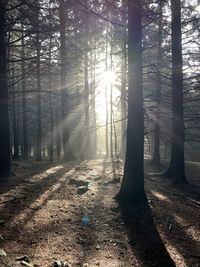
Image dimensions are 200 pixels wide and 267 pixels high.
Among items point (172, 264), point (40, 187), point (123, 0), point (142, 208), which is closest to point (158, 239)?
point (172, 264)

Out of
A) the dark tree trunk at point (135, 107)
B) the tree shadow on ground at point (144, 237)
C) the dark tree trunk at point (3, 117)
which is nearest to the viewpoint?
the tree shadow on ground at point (144, 237)

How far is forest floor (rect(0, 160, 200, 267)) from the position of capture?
631 centimetres

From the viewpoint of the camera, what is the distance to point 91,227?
312 inches

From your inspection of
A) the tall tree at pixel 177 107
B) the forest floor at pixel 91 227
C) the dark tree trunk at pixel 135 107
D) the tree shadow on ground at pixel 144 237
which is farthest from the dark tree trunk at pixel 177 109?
the tree shadow on ground at pixel 144 237

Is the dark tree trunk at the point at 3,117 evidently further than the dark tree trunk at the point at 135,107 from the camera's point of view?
Yes

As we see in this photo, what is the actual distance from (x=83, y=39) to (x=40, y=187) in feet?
47.6

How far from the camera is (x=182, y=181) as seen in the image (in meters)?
14.9

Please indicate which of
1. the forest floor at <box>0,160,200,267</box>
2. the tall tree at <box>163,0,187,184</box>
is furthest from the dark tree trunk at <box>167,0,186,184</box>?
the forest floor at <box>0,160,200,267</box>

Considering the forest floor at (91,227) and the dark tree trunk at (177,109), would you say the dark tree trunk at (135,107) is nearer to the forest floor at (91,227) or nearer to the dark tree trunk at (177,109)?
the forest floor at (91,227)

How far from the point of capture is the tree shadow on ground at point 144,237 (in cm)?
644

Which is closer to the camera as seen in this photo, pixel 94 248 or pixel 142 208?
pixel 94 248

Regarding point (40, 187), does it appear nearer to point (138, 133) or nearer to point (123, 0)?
point (138, 133)

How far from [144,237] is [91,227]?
4.06 ft

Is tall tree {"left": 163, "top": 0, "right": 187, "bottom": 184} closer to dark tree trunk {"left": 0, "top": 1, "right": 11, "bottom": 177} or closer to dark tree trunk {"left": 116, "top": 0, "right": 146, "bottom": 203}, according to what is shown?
dark tree trunk {"left": 116, "top": 0, "right": 146, "bottom": 203}
